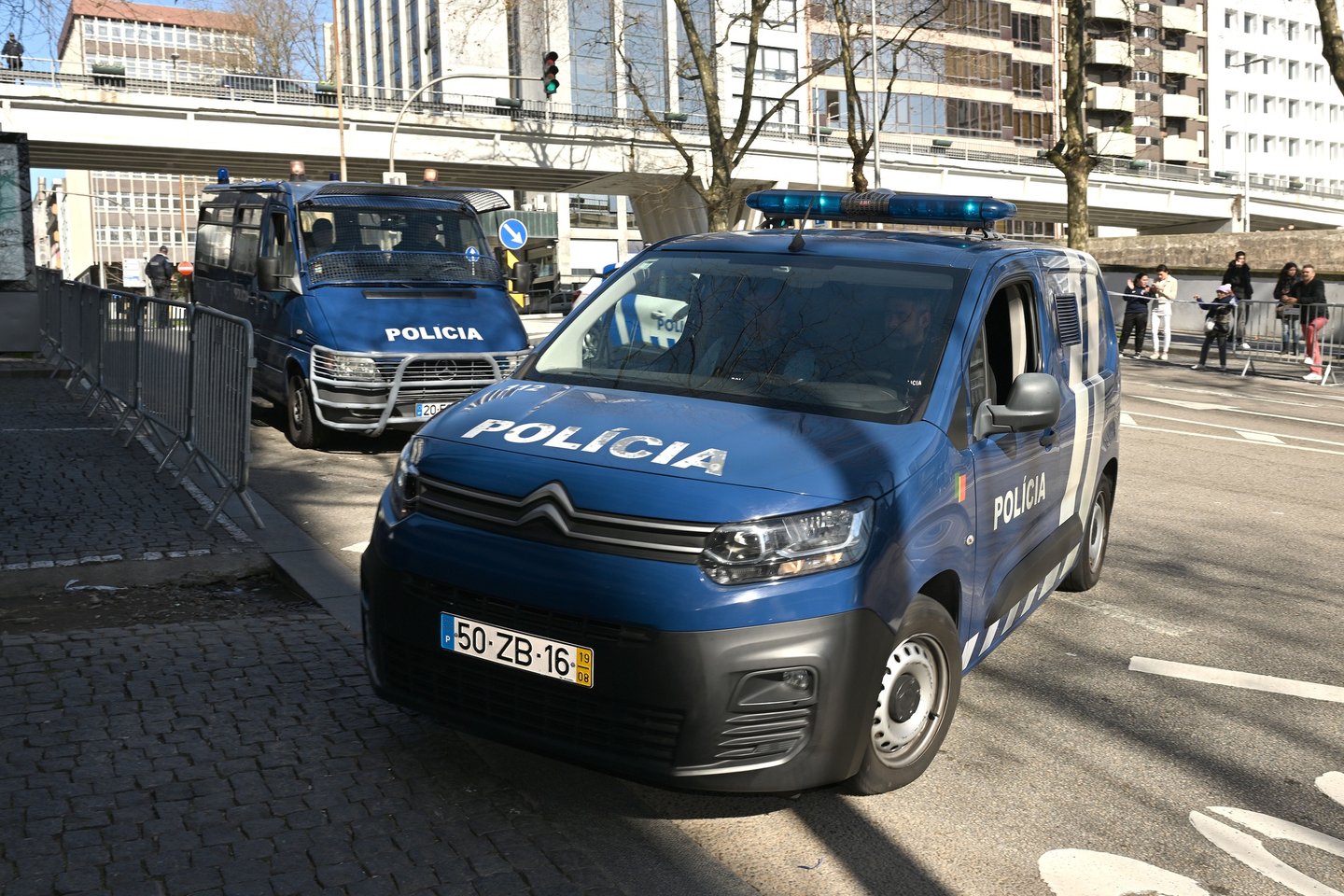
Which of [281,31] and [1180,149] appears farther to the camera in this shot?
[1180,149]

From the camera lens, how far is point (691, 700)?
11.9ft

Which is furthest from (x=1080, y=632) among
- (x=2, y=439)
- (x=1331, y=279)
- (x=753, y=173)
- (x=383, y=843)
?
(x=753, y=173)

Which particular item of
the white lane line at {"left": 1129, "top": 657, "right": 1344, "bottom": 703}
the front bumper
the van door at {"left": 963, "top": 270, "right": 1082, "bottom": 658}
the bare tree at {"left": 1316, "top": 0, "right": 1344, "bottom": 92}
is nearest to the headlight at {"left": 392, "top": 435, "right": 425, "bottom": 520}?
the van door at {"left": 963, "top": 270, "right": 1082, "bottom": 658}

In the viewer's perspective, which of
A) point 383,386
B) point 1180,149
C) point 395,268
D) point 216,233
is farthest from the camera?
point 1180,149

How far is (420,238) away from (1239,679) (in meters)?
8.48

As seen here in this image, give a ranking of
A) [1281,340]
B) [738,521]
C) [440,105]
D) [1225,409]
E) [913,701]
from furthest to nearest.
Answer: [440,105], [1281,340], [1225,409], [913,701], [738,521]

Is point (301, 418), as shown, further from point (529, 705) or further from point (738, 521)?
point (738, 521)

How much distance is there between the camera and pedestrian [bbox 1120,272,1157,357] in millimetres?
26375

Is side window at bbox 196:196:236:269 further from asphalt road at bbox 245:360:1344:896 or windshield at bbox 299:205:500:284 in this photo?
asphalt road at bbox 245:360:1344:896

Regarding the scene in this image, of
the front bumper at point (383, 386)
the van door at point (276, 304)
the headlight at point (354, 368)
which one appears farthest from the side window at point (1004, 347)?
the van door at point (276, 304)

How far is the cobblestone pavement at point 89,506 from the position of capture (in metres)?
7.04

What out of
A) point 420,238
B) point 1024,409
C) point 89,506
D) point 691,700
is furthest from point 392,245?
point 691,700

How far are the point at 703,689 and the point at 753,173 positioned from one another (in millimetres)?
58958

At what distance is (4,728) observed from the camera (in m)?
4.50
